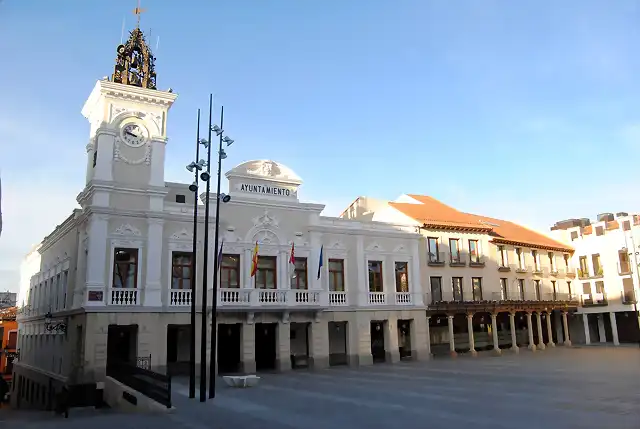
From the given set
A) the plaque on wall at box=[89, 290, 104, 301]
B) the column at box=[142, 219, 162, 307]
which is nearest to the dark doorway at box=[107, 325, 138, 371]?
the column at box=[142, 219, 162, 307]

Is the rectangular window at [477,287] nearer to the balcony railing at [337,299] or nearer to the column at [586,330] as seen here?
the balcony railing at [337,299]

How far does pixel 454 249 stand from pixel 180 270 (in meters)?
20.9

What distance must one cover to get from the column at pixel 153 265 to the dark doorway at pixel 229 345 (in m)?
5.67

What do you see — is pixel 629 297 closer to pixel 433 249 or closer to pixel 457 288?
pixel 457 288

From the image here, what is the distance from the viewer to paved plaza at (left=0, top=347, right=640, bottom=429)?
1331 centimetres

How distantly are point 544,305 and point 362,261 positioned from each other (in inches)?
756

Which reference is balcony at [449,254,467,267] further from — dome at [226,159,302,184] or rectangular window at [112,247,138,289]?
rectangular window at [112,247,138,289]

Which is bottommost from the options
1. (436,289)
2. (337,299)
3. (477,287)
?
(337,299)

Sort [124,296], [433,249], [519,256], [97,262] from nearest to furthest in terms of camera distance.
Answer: [97,262] → [124,296] → [433,249] → [519,256]

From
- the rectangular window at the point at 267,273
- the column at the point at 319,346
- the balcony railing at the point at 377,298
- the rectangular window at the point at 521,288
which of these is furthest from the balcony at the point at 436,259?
the rectangular window at the point at 267,273

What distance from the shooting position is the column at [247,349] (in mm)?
28625

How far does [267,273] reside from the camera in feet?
101

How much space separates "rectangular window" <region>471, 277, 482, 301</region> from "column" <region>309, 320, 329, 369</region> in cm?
1430

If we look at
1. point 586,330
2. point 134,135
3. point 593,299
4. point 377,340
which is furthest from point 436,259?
point 134,135
